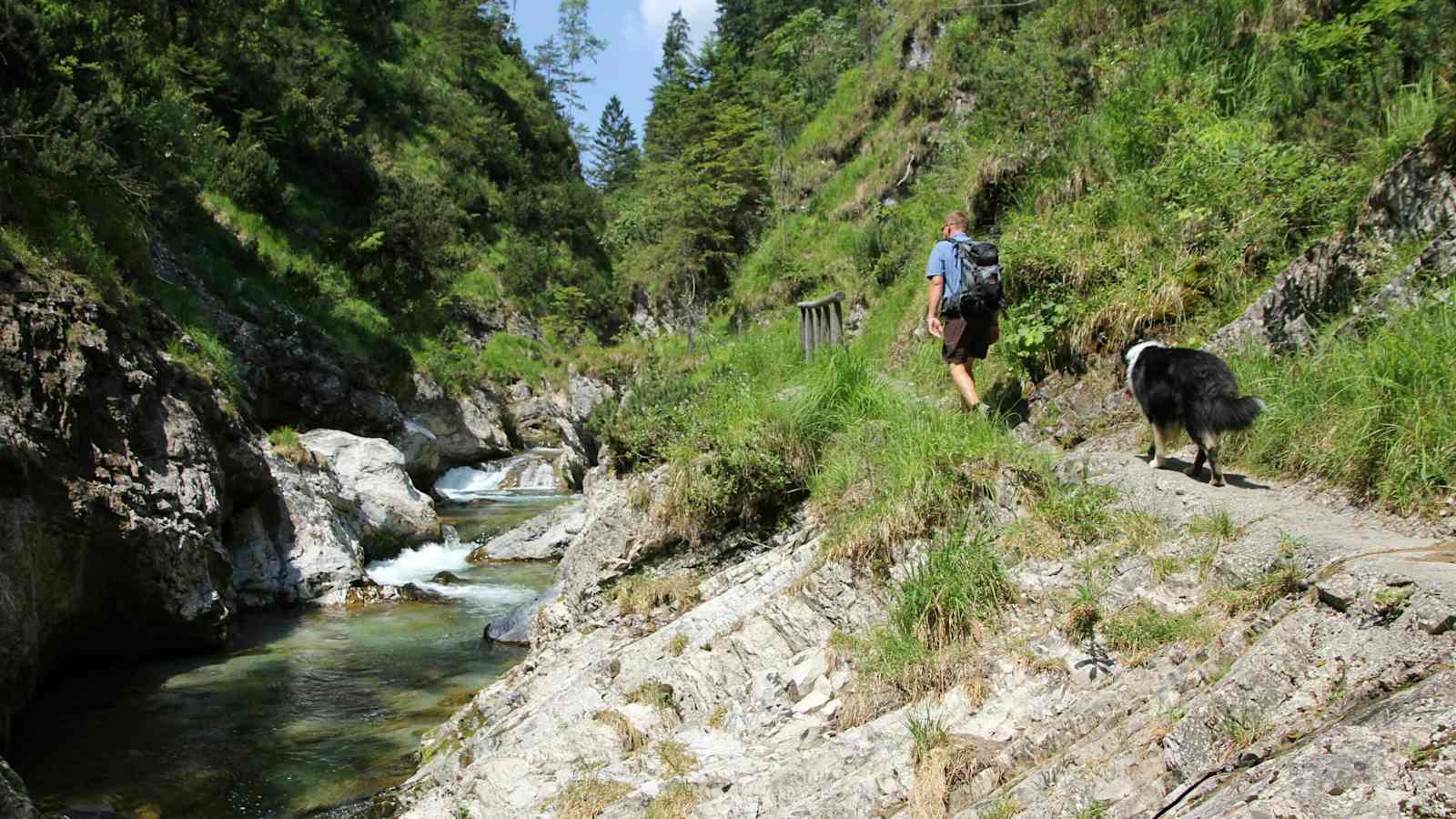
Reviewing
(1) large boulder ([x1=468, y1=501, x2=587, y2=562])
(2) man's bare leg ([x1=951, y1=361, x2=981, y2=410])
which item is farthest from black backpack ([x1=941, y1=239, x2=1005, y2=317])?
(1) large boulder ([x1=468, y1=501, x2=587, y2=562])

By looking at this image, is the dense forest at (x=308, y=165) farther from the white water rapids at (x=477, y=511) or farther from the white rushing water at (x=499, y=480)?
the white water rapids at (x=477, y=511)

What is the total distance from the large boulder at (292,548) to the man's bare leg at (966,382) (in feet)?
31.2

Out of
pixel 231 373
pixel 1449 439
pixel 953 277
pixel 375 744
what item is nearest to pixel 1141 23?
pixel 953 277

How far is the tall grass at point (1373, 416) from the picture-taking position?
4.18m

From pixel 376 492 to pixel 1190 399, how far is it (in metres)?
13.5

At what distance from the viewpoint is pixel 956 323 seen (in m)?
6.71

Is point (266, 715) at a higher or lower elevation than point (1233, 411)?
lower

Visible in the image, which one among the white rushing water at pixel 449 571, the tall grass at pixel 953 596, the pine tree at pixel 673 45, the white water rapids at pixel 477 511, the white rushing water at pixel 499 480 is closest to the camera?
the tall grass at pixel 953 596

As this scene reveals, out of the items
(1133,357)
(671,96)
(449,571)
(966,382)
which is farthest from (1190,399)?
(671,96)

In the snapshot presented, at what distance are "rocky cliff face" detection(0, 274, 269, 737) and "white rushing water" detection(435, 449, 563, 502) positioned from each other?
10175 mm

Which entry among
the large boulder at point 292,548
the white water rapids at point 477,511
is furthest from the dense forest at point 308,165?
the white water rapids at point 477,511

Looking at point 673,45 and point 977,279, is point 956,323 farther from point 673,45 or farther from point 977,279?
point 673,45

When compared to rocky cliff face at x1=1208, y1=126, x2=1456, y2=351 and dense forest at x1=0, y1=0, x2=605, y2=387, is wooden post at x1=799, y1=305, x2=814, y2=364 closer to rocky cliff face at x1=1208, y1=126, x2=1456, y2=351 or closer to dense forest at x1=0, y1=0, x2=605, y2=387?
rocky cliff face at x1=1208, y1=126, x2=1456, y2=351

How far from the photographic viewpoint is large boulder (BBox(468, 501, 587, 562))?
1442 centimetres
